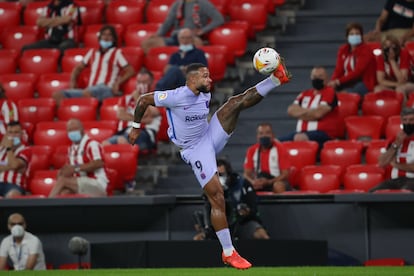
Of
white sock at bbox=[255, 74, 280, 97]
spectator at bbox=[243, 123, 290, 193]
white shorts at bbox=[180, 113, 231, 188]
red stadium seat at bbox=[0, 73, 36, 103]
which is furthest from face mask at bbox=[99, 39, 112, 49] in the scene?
white sock at bbox=[255, 74, 280, 97]

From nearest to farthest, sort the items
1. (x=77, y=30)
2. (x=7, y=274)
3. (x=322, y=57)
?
(x=7, y=274)
(x=322, y=57)
(x=77, y=30)

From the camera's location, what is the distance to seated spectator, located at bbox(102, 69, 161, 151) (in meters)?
16.2

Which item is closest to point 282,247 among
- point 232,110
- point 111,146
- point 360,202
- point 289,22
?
point 360,202

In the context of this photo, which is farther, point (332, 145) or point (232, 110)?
point (332, 145)

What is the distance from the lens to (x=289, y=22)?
1873cm

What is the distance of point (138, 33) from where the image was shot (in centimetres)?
1869

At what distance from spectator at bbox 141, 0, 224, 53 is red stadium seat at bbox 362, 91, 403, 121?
2.85 m

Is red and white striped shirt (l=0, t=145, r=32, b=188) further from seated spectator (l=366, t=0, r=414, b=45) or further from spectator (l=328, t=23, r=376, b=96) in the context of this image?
seated spectator (l=366, t=0, r=414, b=45)

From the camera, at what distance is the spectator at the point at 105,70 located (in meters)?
17.5

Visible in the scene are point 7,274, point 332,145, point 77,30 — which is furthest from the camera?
point 77,30

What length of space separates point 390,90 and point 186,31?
3.05 m

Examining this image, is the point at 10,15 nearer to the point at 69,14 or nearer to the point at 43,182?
the point at 69,14

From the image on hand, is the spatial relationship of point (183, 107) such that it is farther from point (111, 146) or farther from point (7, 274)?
point (111, 146)

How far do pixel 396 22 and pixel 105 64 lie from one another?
171 inches
